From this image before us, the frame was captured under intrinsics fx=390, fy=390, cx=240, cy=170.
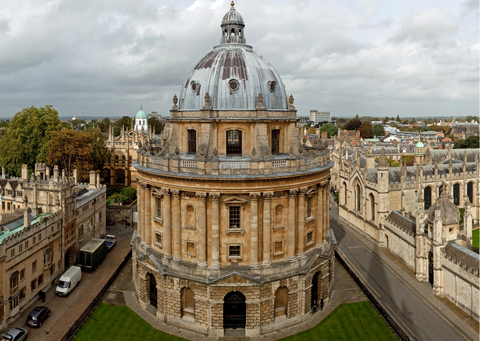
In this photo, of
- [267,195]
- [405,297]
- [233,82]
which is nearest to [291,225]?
[267,195]

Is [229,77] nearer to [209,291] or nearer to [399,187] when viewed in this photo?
[209,291]

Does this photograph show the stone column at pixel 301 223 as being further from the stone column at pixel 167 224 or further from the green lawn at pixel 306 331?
the stone column at pixel 167 224

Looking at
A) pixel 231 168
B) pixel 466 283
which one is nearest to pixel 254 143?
pixel 231 168

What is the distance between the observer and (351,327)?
33.8 m

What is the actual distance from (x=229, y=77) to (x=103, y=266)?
28.0 meters

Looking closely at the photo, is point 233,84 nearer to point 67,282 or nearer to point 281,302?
point 281,302

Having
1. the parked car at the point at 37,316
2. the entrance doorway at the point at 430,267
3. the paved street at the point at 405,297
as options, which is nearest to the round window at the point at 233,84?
the paved street at the point at 405,297

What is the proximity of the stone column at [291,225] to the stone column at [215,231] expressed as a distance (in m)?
6.19

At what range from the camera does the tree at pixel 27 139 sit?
7175cm

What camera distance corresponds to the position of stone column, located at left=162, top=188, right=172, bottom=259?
33844mm

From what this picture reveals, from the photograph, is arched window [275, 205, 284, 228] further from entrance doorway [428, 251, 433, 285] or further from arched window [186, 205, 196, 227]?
entrance doorway [428, 251, 433, 285]

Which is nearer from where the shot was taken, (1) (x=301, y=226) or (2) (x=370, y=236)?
(1) (x=301, y=226)

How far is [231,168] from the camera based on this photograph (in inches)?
1248

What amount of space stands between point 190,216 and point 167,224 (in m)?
2.30
